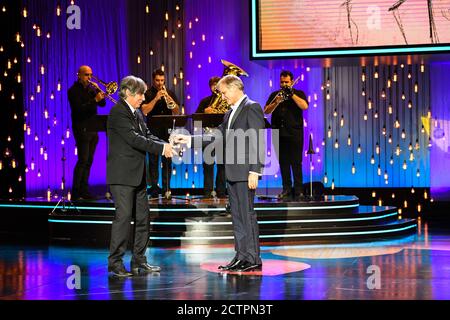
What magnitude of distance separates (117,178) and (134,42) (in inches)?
268

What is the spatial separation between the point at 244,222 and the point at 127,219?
3.19ft

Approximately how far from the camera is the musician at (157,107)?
9.02 m

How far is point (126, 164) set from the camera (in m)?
5.97

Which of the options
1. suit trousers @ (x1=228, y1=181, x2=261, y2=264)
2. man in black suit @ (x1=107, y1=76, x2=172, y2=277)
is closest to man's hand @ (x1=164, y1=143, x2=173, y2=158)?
man in black suit @ (x1=107, y1=76, x2=172, y2=277)

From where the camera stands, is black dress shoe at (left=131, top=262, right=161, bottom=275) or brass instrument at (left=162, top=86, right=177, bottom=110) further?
brass instrument at (left=162, top=86, right=177, bottom=110)

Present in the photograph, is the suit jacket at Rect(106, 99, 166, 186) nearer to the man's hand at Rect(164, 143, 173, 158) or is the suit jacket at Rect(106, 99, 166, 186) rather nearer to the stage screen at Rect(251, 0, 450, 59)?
the man's hand at Rect(164, 143, 173, 158)

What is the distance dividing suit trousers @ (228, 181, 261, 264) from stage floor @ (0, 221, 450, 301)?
0.24 metres

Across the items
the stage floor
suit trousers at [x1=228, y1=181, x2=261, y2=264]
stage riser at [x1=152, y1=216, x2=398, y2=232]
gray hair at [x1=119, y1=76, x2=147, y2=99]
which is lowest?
the stage floor

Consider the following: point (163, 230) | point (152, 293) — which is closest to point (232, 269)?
point (152, 293)

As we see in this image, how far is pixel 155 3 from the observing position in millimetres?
12281

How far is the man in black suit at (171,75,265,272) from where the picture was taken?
6.04 metres

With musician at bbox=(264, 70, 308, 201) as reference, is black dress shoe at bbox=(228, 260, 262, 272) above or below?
below

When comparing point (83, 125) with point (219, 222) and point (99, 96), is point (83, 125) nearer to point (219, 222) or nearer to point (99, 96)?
point (99, 96)
